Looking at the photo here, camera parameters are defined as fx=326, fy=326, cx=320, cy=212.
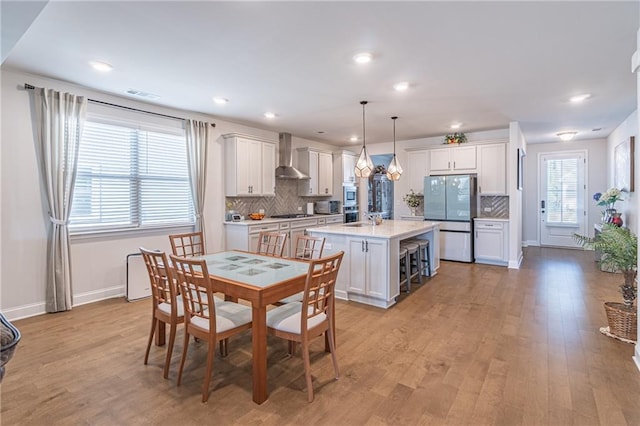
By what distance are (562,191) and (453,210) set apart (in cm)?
366

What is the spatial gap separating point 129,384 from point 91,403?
0.24m

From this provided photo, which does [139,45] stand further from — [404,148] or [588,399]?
[404,148]

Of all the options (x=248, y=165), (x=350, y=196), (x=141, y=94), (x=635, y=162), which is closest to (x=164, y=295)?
(x=141, y=94)

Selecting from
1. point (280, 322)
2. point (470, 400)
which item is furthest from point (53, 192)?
point (470, 400)

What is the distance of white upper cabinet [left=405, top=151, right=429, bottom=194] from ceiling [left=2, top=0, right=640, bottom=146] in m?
2.03

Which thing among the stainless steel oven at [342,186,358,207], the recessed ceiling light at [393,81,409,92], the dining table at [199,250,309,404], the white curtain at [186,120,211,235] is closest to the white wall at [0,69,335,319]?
the white curtain at [186,120,211,235]

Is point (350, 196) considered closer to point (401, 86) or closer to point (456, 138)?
point (456, 138)

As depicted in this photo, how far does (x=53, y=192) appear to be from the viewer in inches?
143

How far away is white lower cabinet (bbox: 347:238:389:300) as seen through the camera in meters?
3.85

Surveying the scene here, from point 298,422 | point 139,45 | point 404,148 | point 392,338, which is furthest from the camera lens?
point 404,148

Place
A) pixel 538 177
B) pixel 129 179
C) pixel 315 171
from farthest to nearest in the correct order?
1. pixel 538 177
2. pixel 315 171
3. pixel 129 179

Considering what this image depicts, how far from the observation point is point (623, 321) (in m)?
2.99

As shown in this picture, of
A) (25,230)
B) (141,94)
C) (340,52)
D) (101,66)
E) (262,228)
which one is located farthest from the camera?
(262,228)

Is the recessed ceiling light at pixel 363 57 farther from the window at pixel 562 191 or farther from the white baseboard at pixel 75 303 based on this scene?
the window at pixel 562 191
